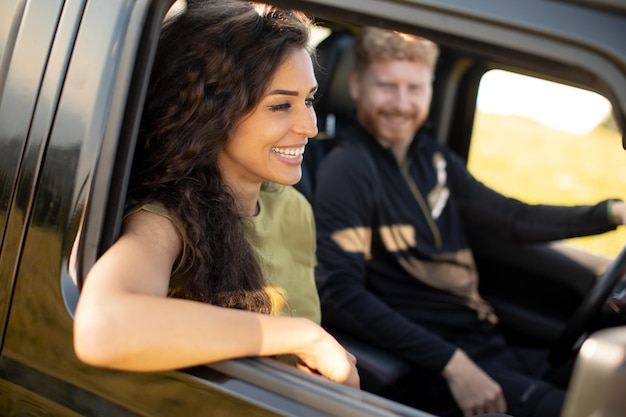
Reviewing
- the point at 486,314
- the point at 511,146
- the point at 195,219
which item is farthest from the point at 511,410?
the point at 511,146

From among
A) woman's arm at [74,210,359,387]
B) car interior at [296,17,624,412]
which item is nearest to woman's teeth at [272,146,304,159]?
woman's arm at [74,210,359,387]

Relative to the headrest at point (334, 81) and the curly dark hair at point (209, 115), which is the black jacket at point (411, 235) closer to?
the headrest at point (334, 81)

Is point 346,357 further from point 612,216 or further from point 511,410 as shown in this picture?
point 612,216

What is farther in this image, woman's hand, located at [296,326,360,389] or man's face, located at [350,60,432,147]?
man's face, located at [350,60,432,147]

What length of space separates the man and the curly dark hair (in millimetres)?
833

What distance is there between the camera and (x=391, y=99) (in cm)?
279

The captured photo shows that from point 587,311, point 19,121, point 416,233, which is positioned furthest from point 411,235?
point 19,121

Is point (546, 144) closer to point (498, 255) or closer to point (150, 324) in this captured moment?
point (498, 255)

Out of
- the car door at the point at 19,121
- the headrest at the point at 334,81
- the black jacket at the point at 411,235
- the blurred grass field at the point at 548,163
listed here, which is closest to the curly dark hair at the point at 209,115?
the car door at the point at 19,121

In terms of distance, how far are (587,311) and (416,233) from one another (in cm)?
64

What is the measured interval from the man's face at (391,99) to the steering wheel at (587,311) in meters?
0.86

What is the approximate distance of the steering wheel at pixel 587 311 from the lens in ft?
7.28

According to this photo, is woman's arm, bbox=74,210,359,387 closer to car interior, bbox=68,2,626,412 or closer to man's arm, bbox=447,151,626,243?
car interior, bbox=68,2,626,412

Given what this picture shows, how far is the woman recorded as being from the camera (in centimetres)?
121
